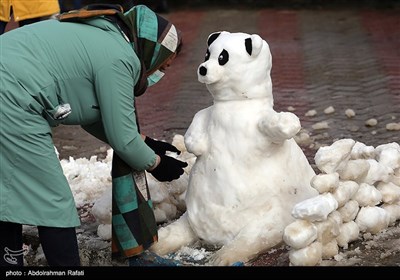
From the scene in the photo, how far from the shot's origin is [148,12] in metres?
3.94

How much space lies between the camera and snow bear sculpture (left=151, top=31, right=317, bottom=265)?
4.14 m

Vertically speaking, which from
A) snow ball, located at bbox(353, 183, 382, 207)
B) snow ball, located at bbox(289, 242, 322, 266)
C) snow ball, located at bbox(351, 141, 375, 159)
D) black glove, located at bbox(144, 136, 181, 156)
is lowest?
snow ball, located at bbox(351, 141, 375, 159)

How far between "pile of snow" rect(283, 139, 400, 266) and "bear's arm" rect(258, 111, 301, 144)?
0.71 ft

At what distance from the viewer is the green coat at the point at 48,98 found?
11.9ft

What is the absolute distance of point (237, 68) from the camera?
4.17 metres

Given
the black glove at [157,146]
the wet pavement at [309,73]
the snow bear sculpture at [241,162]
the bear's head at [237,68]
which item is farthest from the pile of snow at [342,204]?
the wet pavement at [309,73]

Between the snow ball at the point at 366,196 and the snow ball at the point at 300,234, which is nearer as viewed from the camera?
the snow ball at the point at 300,234

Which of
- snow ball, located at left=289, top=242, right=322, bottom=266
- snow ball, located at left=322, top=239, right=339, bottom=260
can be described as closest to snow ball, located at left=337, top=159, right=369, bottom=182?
snow ball, located at left=322, top=239, right=339, bottom=260

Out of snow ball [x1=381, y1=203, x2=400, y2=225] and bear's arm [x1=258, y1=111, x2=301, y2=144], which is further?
snow ball [x1=381, y1=203, x2=400, y2=225]

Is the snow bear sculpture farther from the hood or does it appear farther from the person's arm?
the person's arm

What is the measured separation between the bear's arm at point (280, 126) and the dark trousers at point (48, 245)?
1.02 meters

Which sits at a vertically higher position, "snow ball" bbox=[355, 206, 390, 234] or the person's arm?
the person's arm

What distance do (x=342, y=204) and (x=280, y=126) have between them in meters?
0.50

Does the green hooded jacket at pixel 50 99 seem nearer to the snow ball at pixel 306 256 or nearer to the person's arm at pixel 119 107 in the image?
the person's arm at pixel 119 107
